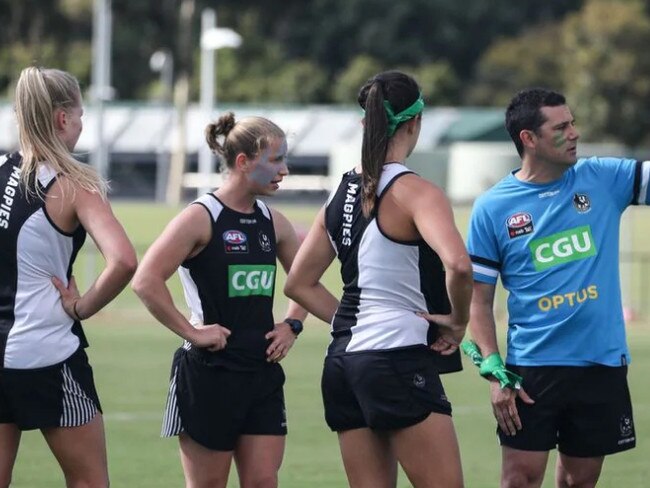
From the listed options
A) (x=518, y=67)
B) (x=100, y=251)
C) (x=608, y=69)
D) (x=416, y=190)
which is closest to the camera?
(x=416, y=190)

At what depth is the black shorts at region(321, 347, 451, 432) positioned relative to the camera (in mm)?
6191

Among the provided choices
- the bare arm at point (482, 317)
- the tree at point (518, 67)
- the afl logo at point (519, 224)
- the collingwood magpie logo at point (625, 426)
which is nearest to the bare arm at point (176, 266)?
the bare arm at point (482, 317)

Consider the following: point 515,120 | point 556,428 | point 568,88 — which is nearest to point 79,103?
point 515,120

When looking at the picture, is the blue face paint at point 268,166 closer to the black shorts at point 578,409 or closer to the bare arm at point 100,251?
the bare arm at point 100,251

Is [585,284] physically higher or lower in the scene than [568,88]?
higher

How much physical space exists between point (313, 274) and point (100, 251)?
0.98 m

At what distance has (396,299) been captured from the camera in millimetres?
6211

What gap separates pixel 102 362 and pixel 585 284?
11.1 metres

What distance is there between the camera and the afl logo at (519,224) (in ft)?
22.8

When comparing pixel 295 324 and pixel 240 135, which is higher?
pixel 240 135

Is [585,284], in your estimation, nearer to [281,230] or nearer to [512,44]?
[281,230]

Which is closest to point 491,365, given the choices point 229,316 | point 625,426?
point 625,426

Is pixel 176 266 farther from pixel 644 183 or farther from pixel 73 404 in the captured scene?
pixel 644 183

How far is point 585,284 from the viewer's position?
271 inches
